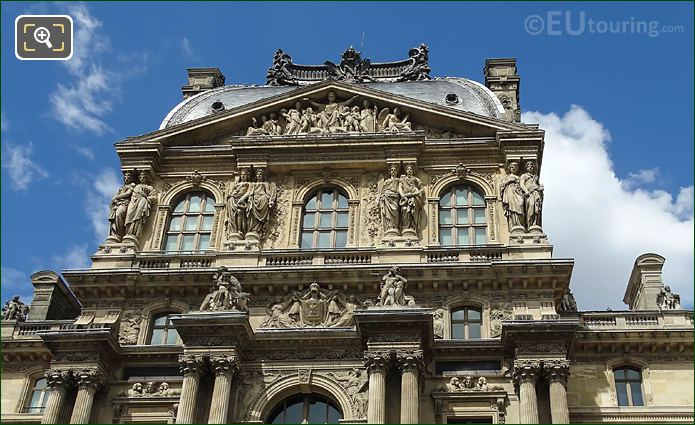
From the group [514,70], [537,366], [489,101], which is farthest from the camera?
[514,70]

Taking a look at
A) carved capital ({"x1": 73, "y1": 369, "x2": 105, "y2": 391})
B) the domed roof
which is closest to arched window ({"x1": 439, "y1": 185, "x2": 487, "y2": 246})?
the domed roof

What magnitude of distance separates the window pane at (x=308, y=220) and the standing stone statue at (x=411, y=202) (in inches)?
132

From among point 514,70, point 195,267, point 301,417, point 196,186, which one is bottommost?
point 301,417

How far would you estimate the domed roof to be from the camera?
35.9 meters

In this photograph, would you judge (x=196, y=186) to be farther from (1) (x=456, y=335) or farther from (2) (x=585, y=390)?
(2) (x=585, y=390)

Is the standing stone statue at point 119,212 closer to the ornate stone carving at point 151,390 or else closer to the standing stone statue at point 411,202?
the ornate stone carving at point 151,390

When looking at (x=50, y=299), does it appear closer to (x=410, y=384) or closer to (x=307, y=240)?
(x=307, y=240)

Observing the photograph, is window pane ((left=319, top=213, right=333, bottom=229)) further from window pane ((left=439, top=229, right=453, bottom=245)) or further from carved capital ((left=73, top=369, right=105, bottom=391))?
carved capital ((left=73, top=369, right=105, bottom=391))

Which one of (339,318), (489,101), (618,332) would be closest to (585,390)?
(618,332)

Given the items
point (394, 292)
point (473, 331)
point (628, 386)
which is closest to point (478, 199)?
point (473, 331)

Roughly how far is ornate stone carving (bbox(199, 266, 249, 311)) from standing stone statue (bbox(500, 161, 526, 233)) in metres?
9.43

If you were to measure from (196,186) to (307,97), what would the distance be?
5.64 meters

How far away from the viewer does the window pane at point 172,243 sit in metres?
31.8

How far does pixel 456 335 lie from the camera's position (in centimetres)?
2823
